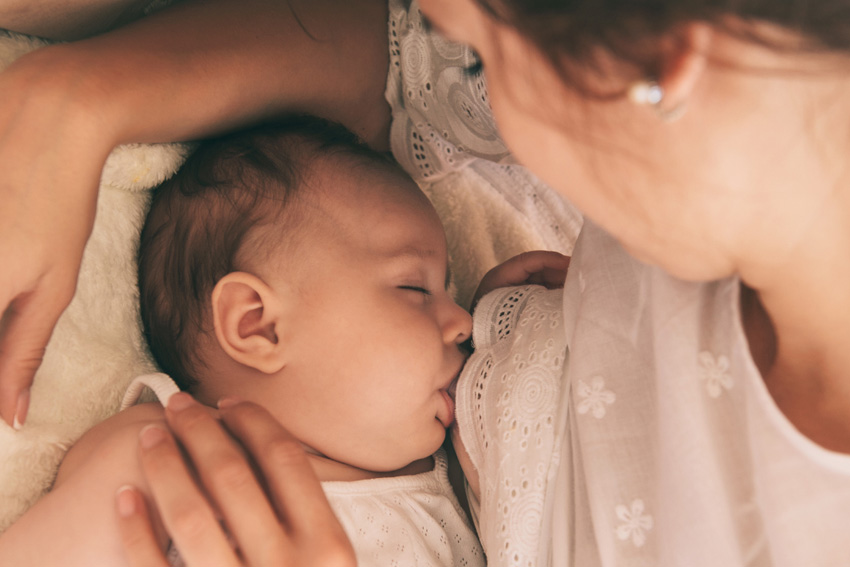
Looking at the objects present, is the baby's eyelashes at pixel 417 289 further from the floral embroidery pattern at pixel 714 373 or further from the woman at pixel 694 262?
the floral embroidery pattern at pixel 714 373

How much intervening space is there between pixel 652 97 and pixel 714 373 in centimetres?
39

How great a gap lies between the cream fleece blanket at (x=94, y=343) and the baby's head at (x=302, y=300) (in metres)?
0.04

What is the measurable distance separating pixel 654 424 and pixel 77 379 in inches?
34.4

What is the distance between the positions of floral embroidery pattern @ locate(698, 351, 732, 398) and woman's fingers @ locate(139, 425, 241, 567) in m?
0.56

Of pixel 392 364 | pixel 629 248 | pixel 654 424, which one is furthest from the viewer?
pixel 392 364

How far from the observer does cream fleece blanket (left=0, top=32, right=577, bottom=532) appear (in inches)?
37.0

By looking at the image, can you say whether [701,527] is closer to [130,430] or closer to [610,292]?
[610,292]

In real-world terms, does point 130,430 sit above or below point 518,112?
below

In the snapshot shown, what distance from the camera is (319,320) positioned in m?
1.05

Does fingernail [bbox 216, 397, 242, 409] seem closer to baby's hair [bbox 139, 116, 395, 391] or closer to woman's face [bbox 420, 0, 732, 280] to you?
baby's hair [bbox 139, 116, 395, 391]

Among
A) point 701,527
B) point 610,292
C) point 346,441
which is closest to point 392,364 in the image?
point 346,441

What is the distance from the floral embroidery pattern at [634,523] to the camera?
0.80 metres

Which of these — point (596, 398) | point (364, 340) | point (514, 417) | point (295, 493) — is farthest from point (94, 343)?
point (596, 398)

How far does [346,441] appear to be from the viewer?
3.54 ft
